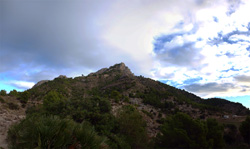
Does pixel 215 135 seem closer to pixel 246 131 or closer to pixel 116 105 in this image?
pixel 246 131

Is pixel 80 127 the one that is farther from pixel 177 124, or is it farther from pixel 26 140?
pixel 177 124

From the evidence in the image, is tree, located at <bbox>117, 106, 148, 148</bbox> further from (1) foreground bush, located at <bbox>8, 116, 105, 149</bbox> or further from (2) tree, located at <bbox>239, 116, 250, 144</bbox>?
(2) tree, located at <bbox>239, 116, 250, 144</bbox>

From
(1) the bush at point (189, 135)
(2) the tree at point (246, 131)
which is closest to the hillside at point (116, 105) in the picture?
(1) the bush at point (189, 135)

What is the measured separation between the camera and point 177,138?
567 inches

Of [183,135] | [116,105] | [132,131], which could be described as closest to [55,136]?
[132,131]

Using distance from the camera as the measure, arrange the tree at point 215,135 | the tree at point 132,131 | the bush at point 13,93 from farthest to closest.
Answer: the bush at point 13,93, the tree at point 215,135, the tree at point 132,131

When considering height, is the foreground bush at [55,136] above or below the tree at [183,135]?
above

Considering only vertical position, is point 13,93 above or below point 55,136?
above

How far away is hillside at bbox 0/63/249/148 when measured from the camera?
14145 mm

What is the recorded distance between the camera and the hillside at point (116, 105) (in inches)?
557

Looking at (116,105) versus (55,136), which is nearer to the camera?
(55,136)

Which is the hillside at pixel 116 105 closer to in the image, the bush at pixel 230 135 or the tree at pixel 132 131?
the tree at pixel 132 131

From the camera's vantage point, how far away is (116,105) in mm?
32969

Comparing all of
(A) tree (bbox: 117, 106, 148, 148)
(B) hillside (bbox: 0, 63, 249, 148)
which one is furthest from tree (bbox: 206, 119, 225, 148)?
(A) tree (bbox: 117, 106, 148, 148)
